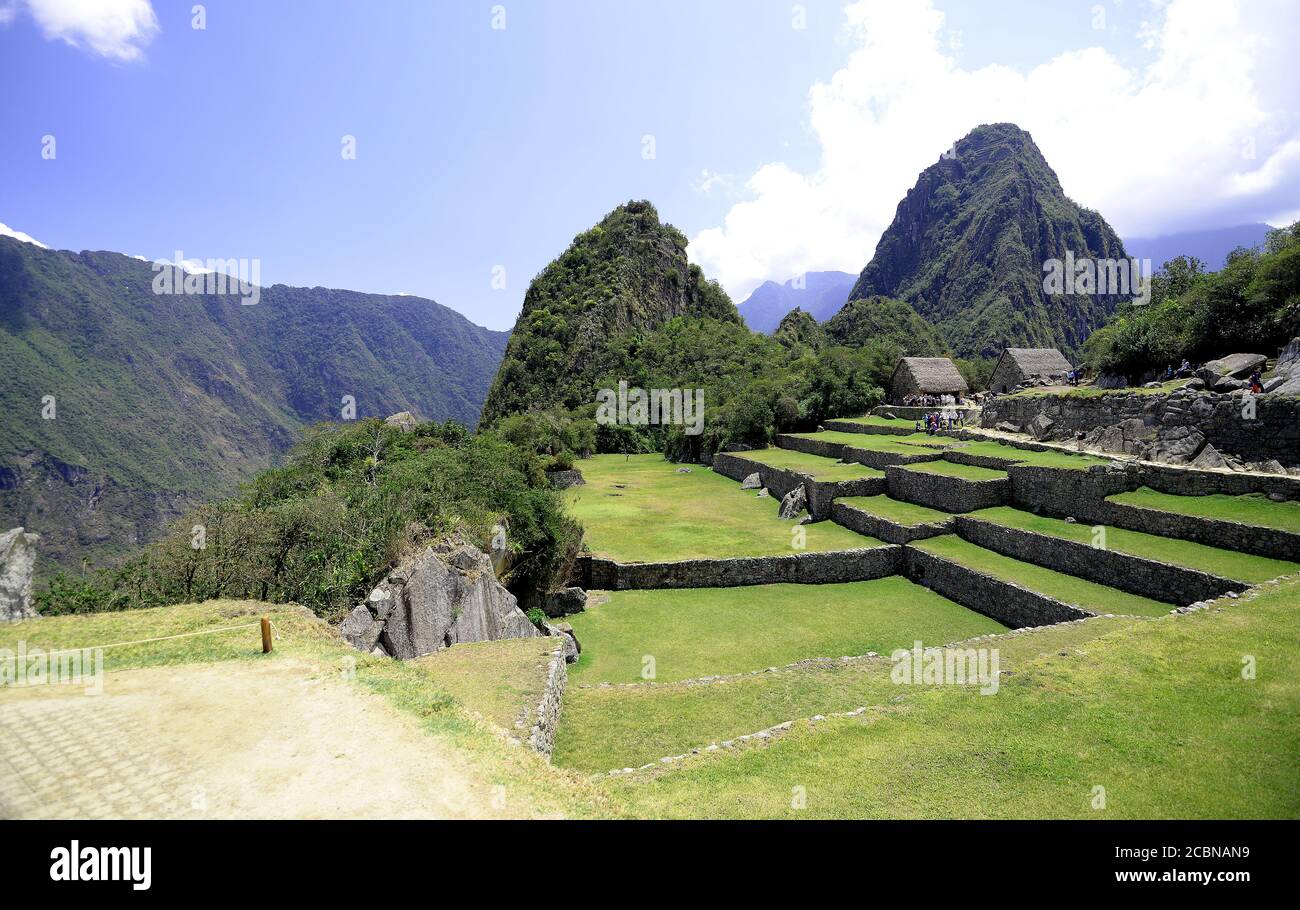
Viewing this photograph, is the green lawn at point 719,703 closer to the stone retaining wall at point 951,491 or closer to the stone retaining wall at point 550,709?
the stone retaining wall at point 550,709

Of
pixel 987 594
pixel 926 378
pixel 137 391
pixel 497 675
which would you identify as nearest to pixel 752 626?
pixel 987 594

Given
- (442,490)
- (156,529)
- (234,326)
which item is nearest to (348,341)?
(234,326)

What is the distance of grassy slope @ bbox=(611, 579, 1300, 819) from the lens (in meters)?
5.73

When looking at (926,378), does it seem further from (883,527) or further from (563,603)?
(563,603)

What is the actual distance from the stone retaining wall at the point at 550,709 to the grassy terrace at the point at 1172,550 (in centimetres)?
1256

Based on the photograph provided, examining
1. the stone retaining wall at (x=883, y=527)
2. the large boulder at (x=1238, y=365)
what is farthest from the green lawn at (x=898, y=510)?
the large boulder at (x=1238, y=365)

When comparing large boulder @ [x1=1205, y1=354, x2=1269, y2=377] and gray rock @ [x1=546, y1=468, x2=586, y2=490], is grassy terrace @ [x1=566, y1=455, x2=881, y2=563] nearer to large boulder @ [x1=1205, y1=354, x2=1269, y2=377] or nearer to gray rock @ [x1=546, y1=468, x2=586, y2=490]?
gray rock @ [x1=546, y1=468, x2=586, y2=490]

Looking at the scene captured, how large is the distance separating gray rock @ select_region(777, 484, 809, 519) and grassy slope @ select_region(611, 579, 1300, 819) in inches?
595

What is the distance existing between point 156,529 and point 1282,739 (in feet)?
147

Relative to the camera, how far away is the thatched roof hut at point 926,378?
39.2 m

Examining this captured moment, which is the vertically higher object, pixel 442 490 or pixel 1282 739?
pixel 442 490

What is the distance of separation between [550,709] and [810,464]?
23.5 m
